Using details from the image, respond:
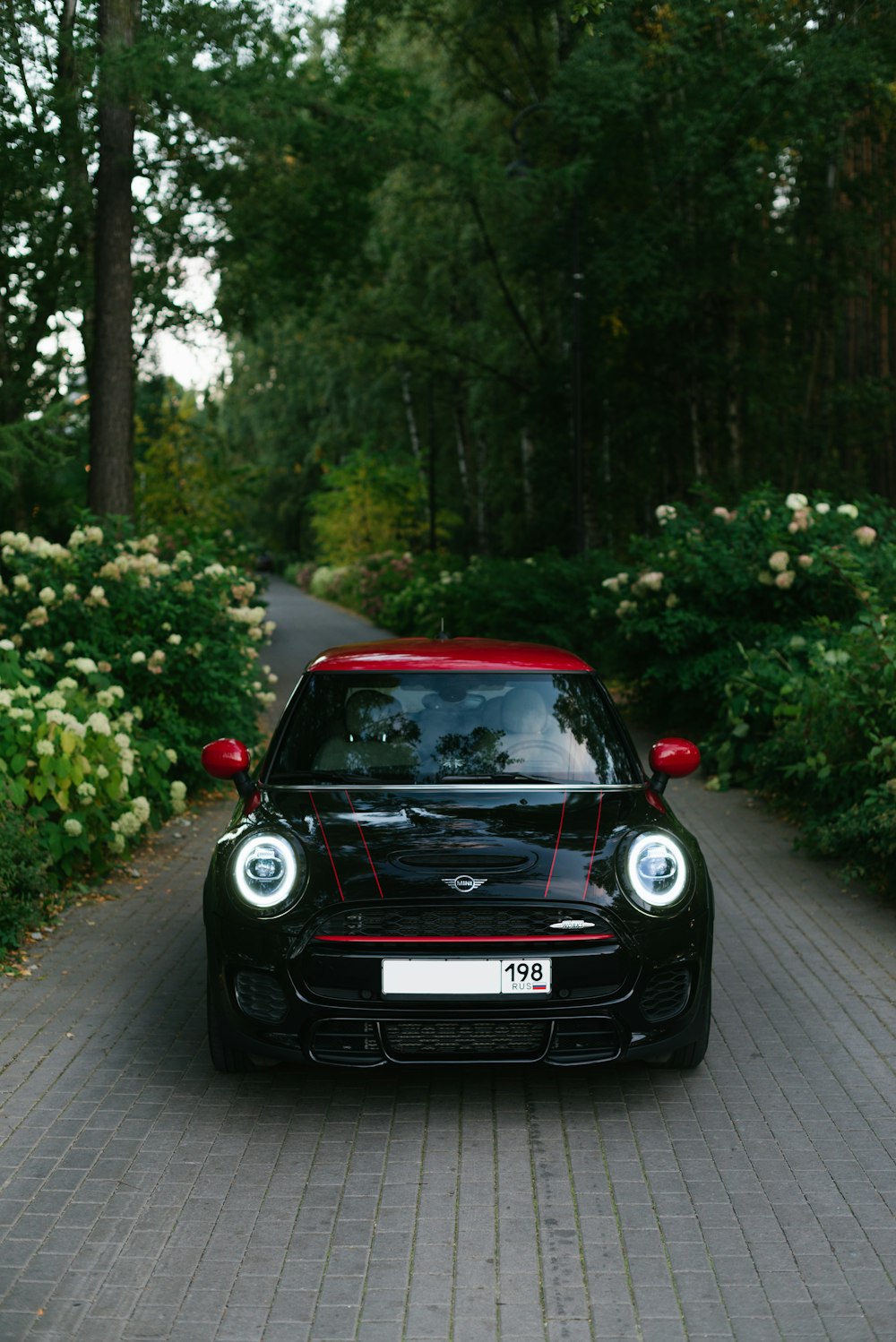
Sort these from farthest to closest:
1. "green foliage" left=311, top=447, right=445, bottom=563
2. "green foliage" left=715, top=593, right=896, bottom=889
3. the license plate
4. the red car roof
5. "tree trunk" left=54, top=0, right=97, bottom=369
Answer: "green foliage" left=311, top=447, right=445, bottom=563 → "tree trunk" left=54, top=0, right=97, bottom=369 → "green foliage" left=715, top=593, right=896, bottom=889 → the red car roof → the license plate

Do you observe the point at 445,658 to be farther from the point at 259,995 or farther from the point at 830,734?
the point at 830,734

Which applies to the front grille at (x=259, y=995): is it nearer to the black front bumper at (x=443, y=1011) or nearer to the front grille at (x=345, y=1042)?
the black front bumper at (x=443, y=1011)

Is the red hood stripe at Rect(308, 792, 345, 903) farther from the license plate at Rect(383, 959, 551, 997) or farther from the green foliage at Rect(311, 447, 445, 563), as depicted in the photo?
the green foliage at Rect(311, 447, 445, 563)

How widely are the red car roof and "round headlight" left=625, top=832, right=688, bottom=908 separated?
1172 mm

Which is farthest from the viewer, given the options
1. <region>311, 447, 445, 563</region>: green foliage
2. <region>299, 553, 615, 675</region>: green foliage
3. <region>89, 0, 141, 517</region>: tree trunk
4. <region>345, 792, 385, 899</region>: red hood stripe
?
<region>311, 447, 445, 563</region>: green foliage

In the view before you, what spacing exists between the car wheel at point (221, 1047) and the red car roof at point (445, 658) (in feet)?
4.88

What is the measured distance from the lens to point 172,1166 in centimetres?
457

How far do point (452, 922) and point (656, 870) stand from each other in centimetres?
74

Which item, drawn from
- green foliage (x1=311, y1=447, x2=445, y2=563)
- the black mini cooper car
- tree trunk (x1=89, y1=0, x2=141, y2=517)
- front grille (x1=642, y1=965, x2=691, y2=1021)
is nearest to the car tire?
the black mini cooper car

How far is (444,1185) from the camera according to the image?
14.5ft

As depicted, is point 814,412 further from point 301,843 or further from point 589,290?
point 301,843

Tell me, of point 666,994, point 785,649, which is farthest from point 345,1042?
point 785,649

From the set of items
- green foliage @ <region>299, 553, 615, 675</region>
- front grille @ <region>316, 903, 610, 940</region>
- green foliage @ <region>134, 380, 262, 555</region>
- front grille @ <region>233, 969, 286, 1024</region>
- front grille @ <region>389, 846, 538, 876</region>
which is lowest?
green foliage @ <region>299, 553, 615, 675</region>

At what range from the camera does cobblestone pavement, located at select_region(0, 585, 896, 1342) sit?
142 inches
